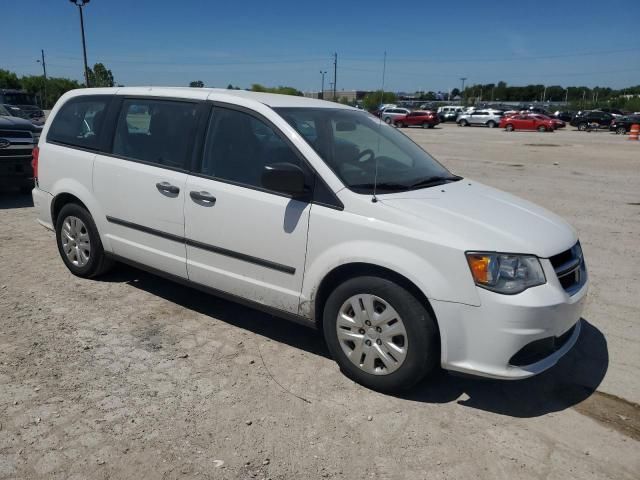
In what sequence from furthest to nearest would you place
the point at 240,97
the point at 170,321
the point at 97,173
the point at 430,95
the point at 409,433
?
the point at 430,95, the point at 97,173, the point at 170,321, the point at 240,97, the point at 409,433

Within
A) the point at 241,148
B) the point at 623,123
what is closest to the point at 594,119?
the point at 623,123

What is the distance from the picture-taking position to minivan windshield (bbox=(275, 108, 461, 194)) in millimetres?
3561

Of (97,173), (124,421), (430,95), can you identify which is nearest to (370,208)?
(124,421)

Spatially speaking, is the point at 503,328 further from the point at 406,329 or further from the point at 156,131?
the point at 156,131

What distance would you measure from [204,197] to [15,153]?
623 centimetres

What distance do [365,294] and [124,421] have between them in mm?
1556

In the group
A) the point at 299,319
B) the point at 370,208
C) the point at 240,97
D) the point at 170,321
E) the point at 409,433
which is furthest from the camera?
the point at 170,321

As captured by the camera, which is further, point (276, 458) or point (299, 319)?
point (299, 319)

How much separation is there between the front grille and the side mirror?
1.58m

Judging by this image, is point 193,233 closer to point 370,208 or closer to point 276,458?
point 370,208

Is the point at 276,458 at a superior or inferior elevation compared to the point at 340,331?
inferior

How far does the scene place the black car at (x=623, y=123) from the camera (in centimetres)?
3705

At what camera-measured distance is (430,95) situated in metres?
114

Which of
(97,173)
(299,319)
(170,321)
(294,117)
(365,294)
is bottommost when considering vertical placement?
(170,321)
